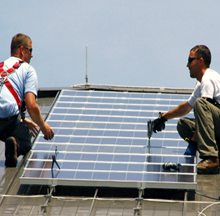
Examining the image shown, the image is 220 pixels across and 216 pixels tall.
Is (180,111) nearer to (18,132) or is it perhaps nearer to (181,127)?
(181,127)

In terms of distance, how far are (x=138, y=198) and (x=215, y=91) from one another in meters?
2.66

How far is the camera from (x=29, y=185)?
8617 millimetres

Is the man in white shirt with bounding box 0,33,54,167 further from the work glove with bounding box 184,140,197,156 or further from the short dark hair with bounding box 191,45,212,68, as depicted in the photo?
the short dark hair with bounding box 191,45,212,68

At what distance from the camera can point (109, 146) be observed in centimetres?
953

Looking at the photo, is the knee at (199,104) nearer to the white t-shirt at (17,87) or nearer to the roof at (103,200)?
the roof at (103,200)

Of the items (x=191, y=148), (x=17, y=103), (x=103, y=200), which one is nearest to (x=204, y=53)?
(x=191, y=148)

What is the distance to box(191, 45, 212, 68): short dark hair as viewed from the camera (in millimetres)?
9586

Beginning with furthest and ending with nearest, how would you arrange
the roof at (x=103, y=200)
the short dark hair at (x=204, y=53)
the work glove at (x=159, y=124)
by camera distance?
the work glove at (x=159, y=124) → the short dark hair at (x=204, y=53) → the roof at (x=103, y=200)

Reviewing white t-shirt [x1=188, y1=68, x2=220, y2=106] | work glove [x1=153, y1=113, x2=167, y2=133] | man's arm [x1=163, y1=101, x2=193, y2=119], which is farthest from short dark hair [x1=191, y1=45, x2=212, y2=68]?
work glove [x1=153, y1=113, x2=167, y2=133]

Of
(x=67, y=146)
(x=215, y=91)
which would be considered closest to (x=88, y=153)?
(x=67, y=146)

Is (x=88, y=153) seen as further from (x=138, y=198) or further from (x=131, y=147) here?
(x=138, y=198)

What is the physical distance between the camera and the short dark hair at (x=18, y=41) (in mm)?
9695

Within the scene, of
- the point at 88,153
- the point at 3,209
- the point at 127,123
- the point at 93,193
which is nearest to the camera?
the point at 3,209

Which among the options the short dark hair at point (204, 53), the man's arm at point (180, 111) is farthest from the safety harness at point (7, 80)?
the short dark hair at point (204, 53)
